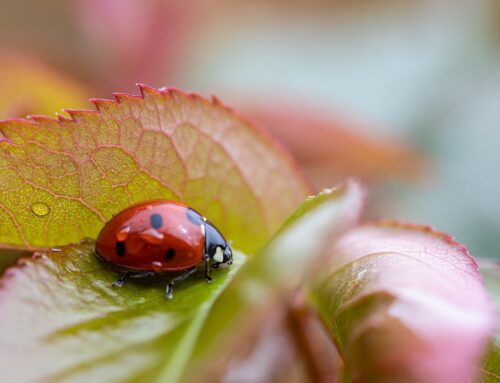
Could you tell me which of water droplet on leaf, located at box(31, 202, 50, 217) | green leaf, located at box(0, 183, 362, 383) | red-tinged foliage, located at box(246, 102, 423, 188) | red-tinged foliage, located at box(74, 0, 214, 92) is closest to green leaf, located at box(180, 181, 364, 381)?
green leaf, located at box(0, 183, 362, 383)

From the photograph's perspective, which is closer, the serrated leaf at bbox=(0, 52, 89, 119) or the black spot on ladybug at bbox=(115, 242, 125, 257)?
the black spot on ladybug at bbox=(115, 242, 125, 257)

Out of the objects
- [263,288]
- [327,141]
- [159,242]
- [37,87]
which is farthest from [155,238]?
[327,141]

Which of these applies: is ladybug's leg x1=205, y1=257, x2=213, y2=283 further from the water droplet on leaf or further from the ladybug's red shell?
the water droplet on leaf

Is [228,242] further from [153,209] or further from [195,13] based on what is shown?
[195,13]

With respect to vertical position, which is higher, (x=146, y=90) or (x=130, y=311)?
(x=146, y=90)

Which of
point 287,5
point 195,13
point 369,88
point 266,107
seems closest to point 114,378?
point 266,107

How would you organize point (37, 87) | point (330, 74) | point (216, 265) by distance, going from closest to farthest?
point (216, 265)
point (37, 87)
point (330, 74)

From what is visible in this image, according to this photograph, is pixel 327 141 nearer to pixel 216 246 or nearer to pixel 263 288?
pixel 216 246

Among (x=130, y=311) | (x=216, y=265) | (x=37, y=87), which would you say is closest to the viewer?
(x=130, y=311)
